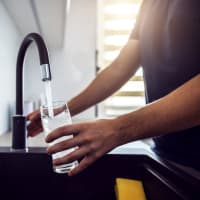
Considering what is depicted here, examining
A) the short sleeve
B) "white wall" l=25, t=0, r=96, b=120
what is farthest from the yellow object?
"white wall" l=25, t=0, r=96, b=120

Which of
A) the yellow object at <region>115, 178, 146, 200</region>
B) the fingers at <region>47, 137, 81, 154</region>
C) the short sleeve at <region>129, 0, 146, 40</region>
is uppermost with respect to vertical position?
the short sleeve at <region>129, 0, 146, 40</region>

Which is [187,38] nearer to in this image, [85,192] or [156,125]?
[156,125]

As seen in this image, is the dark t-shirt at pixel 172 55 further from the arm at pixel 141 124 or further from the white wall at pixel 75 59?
the white wall at pixel 75 59

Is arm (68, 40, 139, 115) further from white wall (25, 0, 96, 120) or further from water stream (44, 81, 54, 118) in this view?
white wall (25, 0, 96, 120)

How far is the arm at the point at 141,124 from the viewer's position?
387 mm

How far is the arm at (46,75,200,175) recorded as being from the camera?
0.39 metres

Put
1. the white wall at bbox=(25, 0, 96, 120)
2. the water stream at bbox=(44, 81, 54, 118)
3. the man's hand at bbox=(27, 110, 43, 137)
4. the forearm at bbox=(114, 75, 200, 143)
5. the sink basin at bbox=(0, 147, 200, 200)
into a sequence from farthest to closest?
the white wall at bbox=(25, 0, 96, 120) → the man's hand at bbox=(27, 110, 43, 137) → the sink basin at bbox=(0, 147, 200, 200) → the water stream at bbox=(44, 81, 54, 118) → the forearm at bbox=(114, 75, 200, 143)

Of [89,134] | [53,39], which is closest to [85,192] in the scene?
[89,134]

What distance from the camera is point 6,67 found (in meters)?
1.67

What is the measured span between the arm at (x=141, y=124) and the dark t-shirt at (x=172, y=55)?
187 mm

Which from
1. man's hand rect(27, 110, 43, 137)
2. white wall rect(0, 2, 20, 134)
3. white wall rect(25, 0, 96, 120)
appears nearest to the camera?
man's hand rect(27, 110, 43, 137)

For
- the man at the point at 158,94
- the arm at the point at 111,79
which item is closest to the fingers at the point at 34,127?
the man at the point at 158,94

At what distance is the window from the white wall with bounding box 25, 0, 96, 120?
8 cm

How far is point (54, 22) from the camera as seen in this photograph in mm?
1742
